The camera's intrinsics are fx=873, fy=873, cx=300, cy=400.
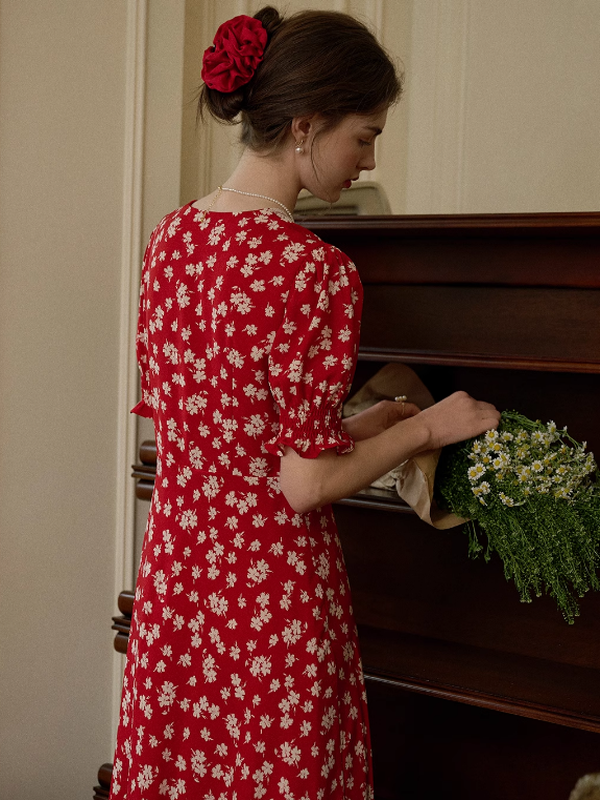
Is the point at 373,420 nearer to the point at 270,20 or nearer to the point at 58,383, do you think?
the point at 270,20

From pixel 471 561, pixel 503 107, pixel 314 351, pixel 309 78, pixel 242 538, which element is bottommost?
pixel 471 561

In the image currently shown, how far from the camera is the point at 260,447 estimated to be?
4.05 feet

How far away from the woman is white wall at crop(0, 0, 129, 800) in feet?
2.96

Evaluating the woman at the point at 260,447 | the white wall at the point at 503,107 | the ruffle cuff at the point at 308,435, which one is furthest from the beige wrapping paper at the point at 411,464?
the white wall at the point at 503,107

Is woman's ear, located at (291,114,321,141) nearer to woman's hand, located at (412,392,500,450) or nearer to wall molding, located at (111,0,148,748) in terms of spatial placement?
woman's hand, located at (412,392,500,450)

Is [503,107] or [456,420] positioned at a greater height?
[503,107]

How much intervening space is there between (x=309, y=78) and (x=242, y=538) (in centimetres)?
66

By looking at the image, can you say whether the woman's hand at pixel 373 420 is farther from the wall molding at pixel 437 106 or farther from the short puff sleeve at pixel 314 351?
the wall molding at pixel 437 106

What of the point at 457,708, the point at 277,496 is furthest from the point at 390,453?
the point at 457,708

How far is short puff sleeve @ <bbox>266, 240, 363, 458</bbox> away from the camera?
114 cm

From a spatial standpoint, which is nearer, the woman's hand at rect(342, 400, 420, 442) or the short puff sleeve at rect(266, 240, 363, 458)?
the short puff sleeve at rect(266, 240, 363, 458)

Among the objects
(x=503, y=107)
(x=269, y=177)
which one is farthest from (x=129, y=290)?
(x=269, y=177)

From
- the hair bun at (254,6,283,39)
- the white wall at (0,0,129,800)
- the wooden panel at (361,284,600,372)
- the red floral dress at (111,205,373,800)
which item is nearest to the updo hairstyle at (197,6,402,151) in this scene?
the hair bun at (254,6,283,39)

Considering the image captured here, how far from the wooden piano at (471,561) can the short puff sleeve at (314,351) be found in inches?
21.3
